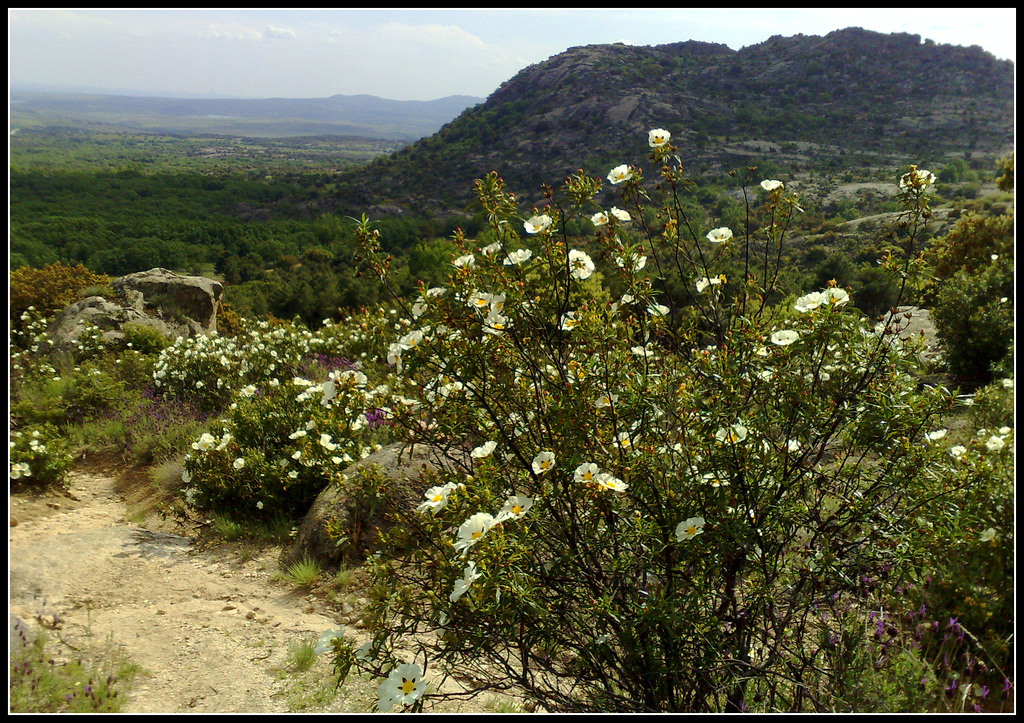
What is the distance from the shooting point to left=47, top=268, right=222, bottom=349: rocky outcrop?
972cm

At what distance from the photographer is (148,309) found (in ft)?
36.0

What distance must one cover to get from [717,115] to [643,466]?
177ft

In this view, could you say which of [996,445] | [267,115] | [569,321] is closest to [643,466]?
[569,321]

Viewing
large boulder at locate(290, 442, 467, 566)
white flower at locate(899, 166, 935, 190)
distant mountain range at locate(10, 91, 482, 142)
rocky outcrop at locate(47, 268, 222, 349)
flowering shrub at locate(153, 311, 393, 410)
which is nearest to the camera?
white flower at locate(899, 166, 935, 190)

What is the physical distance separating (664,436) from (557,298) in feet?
2.08

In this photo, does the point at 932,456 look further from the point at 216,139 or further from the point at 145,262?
the point at 216,139

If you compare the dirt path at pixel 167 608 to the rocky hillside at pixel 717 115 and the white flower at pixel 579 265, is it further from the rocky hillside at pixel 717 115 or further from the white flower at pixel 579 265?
the rocky hillside at pixel 717 115

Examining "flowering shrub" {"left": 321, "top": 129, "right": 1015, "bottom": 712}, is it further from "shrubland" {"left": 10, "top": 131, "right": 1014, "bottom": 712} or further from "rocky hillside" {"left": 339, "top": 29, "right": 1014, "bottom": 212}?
"rocky hillside" {"left": 339, "top": 29, "right": 1014, "bottom": 212}

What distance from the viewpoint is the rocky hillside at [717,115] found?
41094 millimetres

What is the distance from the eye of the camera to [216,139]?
96.6 metres

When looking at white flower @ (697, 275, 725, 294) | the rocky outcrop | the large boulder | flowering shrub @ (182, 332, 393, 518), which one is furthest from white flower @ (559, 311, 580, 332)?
the rocky outcrop

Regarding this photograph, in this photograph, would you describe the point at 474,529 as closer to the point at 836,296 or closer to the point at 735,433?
the point at 735,433

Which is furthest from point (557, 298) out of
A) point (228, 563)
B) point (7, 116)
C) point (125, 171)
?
point (125, 171)

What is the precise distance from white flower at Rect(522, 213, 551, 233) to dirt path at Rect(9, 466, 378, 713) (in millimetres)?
2279
